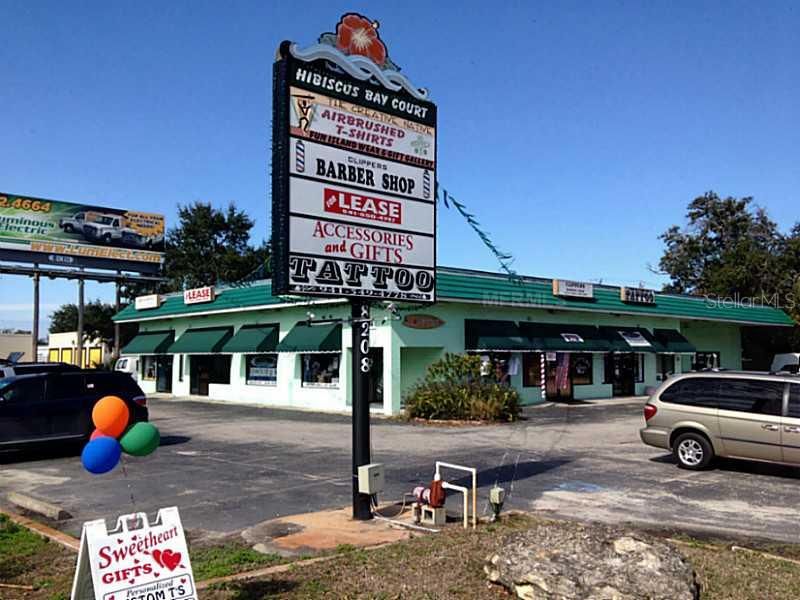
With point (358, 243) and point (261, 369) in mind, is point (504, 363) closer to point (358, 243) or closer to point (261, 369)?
point (261, 369)

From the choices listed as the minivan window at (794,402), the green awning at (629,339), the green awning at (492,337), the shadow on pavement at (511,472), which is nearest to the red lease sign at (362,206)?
the shadow on pavement at (511,472)

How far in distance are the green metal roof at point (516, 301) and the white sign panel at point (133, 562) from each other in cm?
1805

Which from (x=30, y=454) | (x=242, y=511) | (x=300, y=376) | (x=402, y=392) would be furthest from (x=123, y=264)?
(x=242, y=511)

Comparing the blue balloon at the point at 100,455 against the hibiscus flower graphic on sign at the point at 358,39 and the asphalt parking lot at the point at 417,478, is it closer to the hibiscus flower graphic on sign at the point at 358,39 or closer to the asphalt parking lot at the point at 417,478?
the asphalt parking lot at the point at 417,478

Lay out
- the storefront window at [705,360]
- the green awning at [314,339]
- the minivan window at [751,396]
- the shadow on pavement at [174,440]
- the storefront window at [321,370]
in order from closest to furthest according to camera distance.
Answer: the minivan window at [751,396] → the shadow on pavement at [174,440] → the green awning at [314,339] → the storefront window at [321,370] → the storefront window at [705,360]

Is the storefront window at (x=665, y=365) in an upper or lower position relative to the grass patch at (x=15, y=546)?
upper

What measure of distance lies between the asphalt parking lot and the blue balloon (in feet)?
6.67

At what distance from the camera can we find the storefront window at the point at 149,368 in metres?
39.0

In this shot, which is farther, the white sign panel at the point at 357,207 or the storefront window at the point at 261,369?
the storefront window at the point at 261,369

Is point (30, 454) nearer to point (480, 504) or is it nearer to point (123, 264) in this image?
point (480, 504)

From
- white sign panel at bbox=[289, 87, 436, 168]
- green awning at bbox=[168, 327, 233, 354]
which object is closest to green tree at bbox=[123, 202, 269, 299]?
green awning at bbox=[168, 327, 233, 354]

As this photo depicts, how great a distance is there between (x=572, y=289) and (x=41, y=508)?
23.1 meters

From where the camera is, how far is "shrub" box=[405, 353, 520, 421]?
21.5 meters

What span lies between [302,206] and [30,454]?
35.8ft
